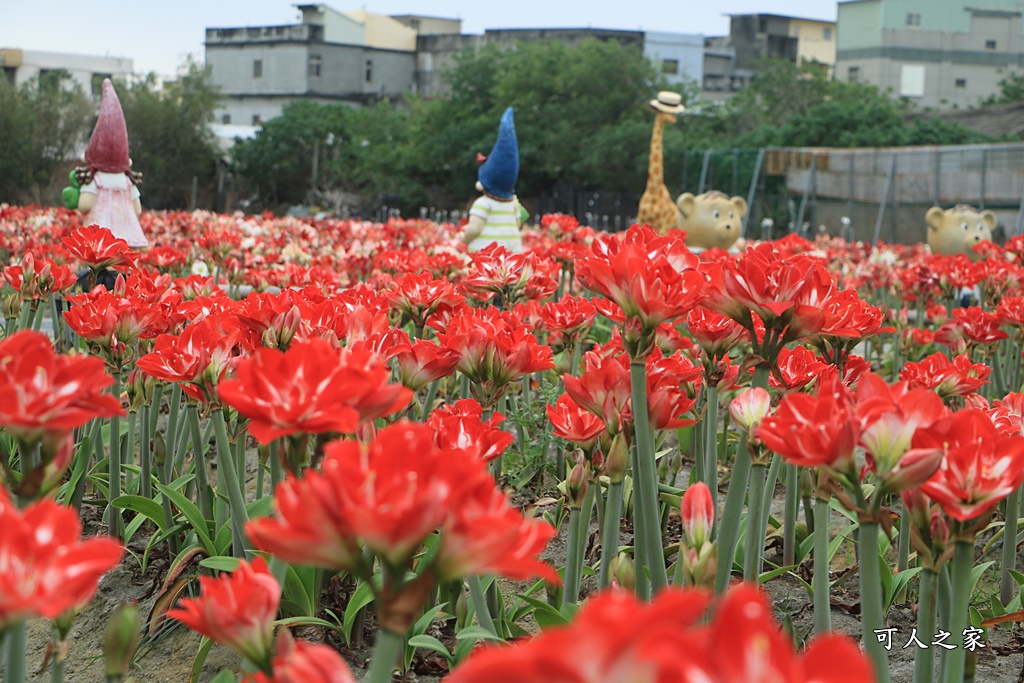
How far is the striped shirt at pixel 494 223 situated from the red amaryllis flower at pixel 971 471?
21.8 ft

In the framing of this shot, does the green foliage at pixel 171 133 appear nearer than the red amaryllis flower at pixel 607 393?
No

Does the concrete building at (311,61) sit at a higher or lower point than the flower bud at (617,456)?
higher

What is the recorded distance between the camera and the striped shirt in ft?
26.9

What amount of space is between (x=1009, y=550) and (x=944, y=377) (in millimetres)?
560

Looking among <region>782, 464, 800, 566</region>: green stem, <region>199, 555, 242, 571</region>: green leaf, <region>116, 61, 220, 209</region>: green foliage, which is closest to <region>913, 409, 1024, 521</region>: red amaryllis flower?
<region>199, 555, 242, 571</region>: green leaf

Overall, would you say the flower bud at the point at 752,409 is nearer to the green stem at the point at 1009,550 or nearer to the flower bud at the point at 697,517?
the flower bud at the point at 697,517

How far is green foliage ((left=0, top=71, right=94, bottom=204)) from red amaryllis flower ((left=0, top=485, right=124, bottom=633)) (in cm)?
2945

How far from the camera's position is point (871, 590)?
1.75m

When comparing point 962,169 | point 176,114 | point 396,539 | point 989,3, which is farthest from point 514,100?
point 396,539

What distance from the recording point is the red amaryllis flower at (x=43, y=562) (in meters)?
1.05

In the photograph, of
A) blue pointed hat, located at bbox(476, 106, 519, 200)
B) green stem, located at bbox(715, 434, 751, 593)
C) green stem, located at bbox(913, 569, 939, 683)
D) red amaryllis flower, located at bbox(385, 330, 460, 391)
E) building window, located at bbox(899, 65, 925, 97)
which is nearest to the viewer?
green stem, located at bbox(913, 569, 939, 683)

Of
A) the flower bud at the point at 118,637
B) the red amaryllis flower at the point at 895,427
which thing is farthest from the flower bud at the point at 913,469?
the flower bud at the point at 118,637

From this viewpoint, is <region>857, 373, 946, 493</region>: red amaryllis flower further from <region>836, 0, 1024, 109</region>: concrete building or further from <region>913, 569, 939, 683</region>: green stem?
<region>836, 0, 1024, 109</region>: concrete building

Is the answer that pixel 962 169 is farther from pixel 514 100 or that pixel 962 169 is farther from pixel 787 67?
pixel 787 67
